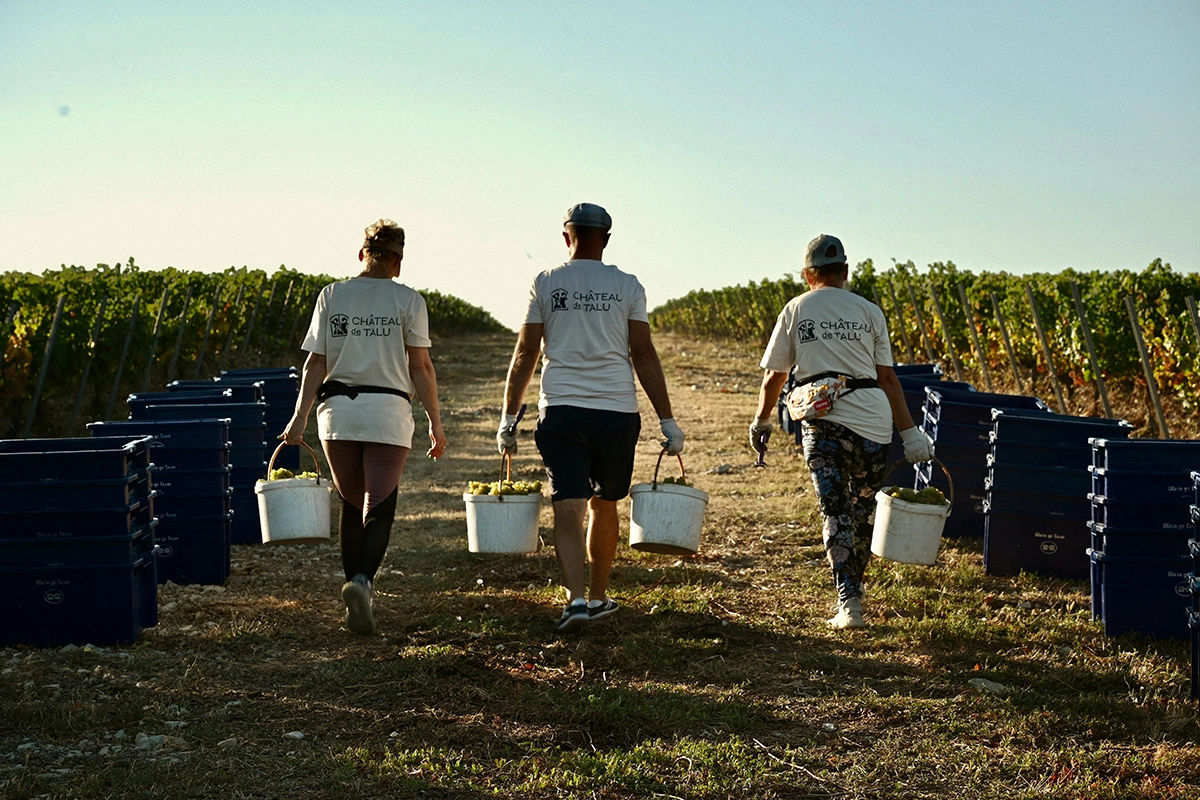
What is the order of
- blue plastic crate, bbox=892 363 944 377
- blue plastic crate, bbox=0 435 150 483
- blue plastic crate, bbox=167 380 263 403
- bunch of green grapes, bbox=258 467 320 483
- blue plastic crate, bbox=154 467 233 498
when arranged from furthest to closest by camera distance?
blue plastic crate, bbox=892 363 944 377, blue plastic crate, bbox=167 380 263 403, blue plastic crate, bbox=154 467 233 498, bunch of green grapes, bbox=258 467 320 483, blue plastic crate, bbox=0 435 150 483

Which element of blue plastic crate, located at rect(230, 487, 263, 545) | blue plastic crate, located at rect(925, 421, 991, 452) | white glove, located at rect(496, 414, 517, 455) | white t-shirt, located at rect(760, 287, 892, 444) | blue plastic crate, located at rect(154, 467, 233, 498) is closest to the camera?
white glove, located at rect(496, 414, 517, 455)

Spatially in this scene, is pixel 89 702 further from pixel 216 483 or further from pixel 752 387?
pixel 752 387

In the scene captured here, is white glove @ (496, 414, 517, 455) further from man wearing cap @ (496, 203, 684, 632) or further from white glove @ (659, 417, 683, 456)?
white glove @ (659, 417, 683, 456)

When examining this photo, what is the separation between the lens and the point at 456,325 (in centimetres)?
5688

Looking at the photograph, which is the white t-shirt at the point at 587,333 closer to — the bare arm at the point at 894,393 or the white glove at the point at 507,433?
the white glove at the point at 507,433

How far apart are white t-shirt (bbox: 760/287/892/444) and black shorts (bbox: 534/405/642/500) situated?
781 millimetres

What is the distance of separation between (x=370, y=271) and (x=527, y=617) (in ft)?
5.61

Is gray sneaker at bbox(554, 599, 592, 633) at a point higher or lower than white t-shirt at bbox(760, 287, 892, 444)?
lower

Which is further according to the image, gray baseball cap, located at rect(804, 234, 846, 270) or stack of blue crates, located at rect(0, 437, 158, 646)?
gray baseball cap, located at rect(804, 234, 846, 270)

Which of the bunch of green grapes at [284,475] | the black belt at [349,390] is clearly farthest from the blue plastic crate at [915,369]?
the black belt at [349,390]

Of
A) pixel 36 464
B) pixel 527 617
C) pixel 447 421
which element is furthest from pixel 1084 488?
pixel 447 421

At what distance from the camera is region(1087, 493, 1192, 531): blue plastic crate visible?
198 inches

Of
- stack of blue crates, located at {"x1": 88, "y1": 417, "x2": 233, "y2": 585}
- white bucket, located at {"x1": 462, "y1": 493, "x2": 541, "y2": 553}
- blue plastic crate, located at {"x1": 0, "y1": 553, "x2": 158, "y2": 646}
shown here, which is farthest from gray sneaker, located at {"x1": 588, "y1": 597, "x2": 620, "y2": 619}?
stack of blue crates, located at {"x1": 88, "y1": 417, "x2": 233, "y2": 585}

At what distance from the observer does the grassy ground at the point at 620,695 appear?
3.50 metres
